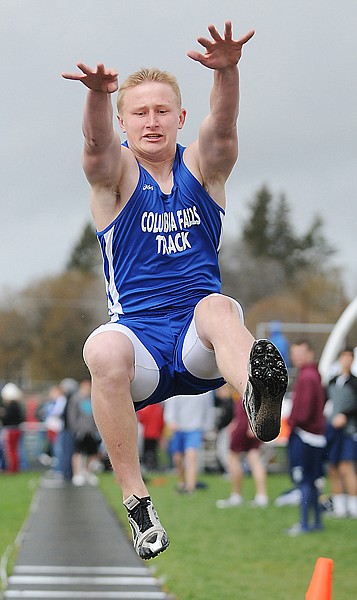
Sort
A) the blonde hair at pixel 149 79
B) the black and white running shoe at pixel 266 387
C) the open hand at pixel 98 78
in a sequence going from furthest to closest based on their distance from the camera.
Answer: the blonde hair at pixel 149 79 → the open hand at pixel 98 78 → the black and white running shoe at pixel 266 387

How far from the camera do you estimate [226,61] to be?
563cm

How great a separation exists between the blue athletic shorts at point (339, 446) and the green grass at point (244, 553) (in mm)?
875

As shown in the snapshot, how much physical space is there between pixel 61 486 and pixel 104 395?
17.8 metres

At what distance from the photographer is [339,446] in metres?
15.3

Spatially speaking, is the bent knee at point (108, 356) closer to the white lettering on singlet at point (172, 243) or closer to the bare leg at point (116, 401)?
the bare leg at point (116, 401)

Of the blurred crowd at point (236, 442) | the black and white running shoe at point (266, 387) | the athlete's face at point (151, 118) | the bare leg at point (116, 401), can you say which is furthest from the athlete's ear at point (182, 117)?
the blurred crowd at point (236, 442)

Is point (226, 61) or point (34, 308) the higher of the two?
point (226, 61)

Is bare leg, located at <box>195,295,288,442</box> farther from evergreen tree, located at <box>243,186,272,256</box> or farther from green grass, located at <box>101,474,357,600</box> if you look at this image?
evergreen tree, located at <box>243,186,272,256</box>

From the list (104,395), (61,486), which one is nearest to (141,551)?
(104,395)

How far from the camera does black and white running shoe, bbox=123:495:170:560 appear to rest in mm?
5496

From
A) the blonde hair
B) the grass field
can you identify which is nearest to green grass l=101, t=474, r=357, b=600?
the grass field

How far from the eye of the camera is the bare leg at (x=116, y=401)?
5.65 meters

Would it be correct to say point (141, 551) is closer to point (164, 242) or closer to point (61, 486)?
point (164, 242)

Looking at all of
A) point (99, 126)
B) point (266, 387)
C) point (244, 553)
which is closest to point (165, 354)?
point (266, 387)
